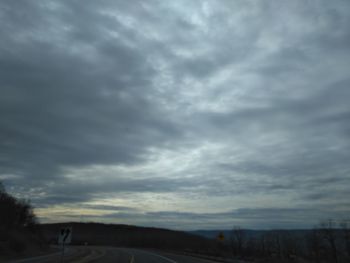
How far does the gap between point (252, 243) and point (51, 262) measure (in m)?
34.0

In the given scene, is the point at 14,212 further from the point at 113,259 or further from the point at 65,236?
the point at 65,236

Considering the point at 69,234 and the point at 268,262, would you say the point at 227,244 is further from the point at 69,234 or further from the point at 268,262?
the point at 69,234

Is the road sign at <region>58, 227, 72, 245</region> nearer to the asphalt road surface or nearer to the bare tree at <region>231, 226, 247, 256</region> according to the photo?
the asphalt road surface

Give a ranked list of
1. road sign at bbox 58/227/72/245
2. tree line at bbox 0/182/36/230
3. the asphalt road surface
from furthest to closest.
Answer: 1. tree line at bbox 0/182/36/230
2. the asphalt road surface
3. road sign at bbox 58/227/72/245

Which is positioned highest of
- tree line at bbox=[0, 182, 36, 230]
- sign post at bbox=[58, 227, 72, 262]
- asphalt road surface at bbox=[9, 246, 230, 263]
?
tree line at bbox=[0, 182, 36, 230]

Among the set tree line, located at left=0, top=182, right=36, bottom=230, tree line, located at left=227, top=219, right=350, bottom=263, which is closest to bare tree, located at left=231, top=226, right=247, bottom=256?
tree line, located at left=227, top=219, right=350, bottom=263

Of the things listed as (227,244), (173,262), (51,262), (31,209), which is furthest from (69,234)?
(31,209)

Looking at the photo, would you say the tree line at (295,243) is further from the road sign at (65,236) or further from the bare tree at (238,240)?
the road sign at (65,236)

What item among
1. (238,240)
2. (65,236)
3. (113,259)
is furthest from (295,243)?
(65,236)

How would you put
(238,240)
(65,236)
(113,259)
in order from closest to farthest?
(65,236)
(113,259)
(238,240)

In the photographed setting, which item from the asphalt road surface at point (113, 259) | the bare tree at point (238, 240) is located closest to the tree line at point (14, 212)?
the asphalt road surface at point (113, 259)

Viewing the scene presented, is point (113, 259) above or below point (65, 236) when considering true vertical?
below

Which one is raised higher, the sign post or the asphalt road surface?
the sign post

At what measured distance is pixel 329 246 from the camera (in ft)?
176
